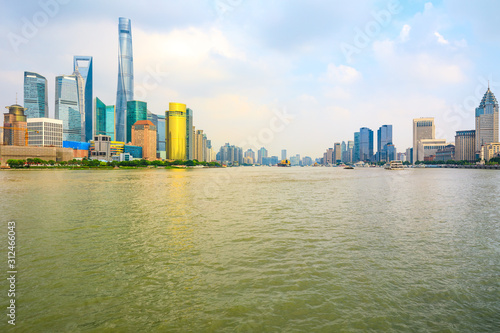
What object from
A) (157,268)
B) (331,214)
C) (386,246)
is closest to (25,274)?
(157,268)

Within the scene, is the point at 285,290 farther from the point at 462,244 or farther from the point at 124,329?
the point at 462,244

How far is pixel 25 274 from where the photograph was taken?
1384cm

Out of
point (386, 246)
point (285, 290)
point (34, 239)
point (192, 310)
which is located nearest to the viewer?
point (192, 310)

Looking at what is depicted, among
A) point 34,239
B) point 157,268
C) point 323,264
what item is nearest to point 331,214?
point 323,264

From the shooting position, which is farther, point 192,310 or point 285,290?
point 285,290

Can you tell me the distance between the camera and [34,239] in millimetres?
20062

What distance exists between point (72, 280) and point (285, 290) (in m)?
10.5

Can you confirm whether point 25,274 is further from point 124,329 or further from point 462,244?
point 462,244

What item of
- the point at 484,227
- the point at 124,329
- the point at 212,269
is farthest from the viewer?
the point at 484,227

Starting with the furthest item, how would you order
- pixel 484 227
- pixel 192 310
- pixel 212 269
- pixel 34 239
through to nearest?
pixel 484 227 < pixel 34 239 < pixel 212 269 < pixel 192 310

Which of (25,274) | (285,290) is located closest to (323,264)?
(285,290)

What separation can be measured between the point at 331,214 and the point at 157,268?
21832mm

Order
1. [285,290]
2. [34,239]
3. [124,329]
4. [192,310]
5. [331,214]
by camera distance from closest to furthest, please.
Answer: [124,329] → [192,310] → [285,290] → [34,239] → [331,214]

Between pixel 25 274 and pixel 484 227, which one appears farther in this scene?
pixel 484 227
